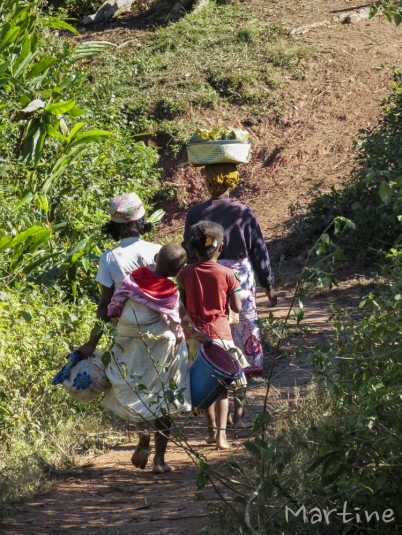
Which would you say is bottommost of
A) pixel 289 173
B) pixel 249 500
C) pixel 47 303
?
pixel 289 173

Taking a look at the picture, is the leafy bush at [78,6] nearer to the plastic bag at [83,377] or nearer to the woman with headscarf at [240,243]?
the woman with headscarf at [240,243]

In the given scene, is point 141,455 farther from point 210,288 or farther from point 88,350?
point 210,288

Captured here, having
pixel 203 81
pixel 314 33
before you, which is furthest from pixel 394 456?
pixel 314 33

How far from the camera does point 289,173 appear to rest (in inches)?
507

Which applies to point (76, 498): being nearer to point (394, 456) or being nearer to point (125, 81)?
point (394, 456)

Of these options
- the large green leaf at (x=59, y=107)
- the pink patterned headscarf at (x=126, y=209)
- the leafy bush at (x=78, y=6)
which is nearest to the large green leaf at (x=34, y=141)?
the large green leaf at (x=59, y=107)

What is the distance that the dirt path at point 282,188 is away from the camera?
5.20m

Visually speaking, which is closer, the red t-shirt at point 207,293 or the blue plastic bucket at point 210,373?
the blue plastic bucket at point 210,373

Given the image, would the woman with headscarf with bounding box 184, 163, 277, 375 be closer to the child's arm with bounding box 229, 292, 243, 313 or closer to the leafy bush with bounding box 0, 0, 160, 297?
the child's arm with bounding box 229, 292, 243, 313

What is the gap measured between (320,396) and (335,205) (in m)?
4.88

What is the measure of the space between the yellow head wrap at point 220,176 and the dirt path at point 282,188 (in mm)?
1082

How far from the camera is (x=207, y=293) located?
5957 mm

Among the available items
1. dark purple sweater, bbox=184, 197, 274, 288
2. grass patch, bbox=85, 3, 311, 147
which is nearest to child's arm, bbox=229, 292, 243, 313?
dark purple sweater, bbox=184, 197, 274, 288

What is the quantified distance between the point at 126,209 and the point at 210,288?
0.65 metres
